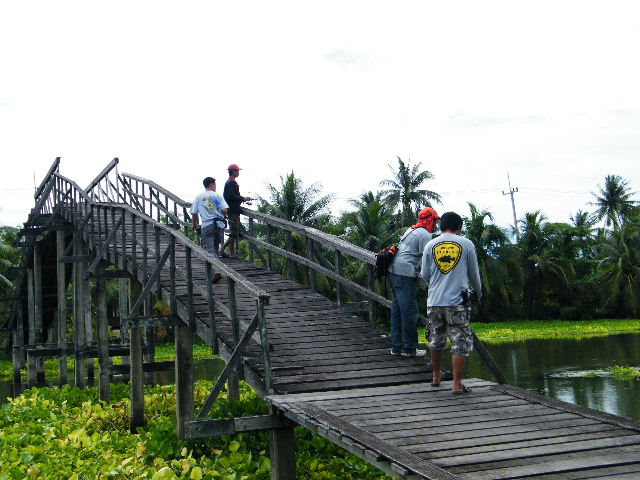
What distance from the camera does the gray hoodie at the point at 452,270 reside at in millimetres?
6438

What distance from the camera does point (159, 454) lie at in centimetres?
889

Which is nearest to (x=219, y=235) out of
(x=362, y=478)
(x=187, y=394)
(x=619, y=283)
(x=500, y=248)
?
(x=187, y=394)

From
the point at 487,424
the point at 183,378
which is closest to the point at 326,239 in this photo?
the point at 183,378

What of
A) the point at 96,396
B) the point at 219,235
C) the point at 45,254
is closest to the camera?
the point at 219,235

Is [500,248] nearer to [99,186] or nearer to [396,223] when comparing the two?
[396,223]

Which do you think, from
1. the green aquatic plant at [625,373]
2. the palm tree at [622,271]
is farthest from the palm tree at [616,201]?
the green aquatic plant at [625,373]

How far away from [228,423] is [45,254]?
47.3ft

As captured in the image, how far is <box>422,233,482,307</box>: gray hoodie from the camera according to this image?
6438 mm

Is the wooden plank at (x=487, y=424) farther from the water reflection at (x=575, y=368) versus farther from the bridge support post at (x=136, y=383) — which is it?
the water reflection at (x=575, y=368)

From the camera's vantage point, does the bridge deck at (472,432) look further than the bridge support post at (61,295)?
No

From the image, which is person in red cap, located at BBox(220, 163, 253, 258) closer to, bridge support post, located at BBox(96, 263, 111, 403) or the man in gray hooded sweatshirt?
bridge support post, located at BBox(96, 263, 111, 403)

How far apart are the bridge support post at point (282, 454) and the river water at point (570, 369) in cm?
879

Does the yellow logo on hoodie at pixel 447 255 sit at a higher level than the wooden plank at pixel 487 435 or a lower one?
higher

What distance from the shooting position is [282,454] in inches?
266
